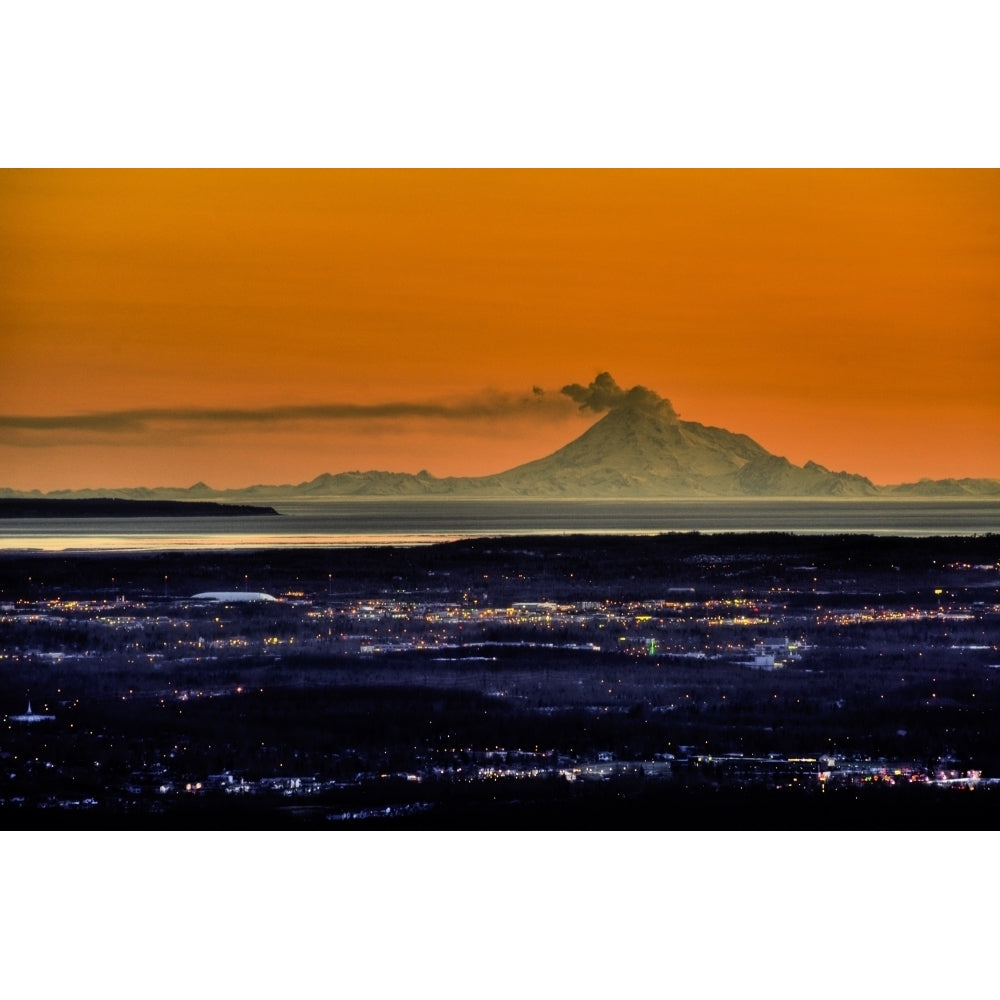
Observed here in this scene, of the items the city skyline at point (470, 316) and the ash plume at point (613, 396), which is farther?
the ash plume at point (613, 396)

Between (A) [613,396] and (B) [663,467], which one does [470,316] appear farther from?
(B) [663,467]

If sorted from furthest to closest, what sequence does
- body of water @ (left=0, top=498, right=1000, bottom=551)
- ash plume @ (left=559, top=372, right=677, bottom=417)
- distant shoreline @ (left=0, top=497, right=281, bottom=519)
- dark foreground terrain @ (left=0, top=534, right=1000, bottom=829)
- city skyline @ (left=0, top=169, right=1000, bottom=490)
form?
body of water @ (left=0, top=498, right=1000, bottom=551) < distant shoreline @ (left=0, top=497, right=281, bottom=519) < ash plume @ (left=559, top=372, right=677, bottom=417) < city skyline @ (left=0, top=169, right=1000, bottom=490) < dark foreground terrain @ (left=0, top=534, right=1000, bottom=829)

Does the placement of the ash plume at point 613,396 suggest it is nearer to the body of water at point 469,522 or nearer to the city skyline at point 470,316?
the city skyline at point 470,316

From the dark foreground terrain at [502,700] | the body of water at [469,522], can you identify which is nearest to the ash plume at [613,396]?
the body of water at [469,522]

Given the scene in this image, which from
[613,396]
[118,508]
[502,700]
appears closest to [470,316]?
[613,396]

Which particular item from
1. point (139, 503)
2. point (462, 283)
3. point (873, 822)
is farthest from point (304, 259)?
point (873, 822)

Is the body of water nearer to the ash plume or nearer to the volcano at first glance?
the volcano

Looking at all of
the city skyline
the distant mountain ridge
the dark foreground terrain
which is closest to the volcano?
the distant mountain ridge
